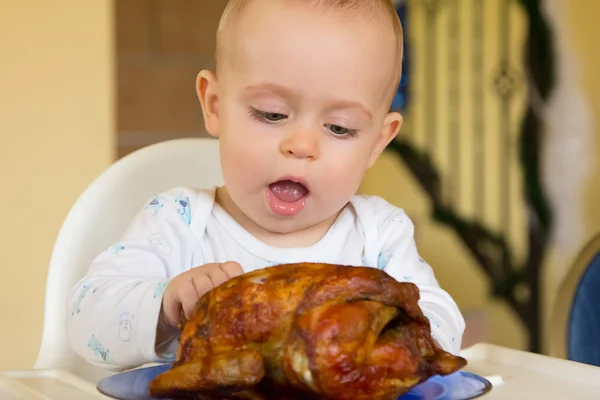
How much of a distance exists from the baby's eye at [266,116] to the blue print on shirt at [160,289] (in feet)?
0.50

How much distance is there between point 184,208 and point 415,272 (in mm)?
235

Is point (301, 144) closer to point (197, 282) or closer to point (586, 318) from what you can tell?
point (197, 282)

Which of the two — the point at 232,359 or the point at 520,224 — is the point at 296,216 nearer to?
the point at 232,359

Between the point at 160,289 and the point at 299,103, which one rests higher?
the point at 299,103

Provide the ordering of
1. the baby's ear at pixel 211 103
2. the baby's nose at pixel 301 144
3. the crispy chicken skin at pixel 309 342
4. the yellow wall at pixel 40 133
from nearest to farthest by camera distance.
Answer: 1. the crispy chicken skin at pixel 309 342
2. the baby's nose at pixel 301 144
3. the baby's ear at pixel 211 103
4. the yellow wall at pixel 40 133

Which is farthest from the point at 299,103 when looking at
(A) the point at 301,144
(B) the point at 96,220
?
(B) the point at 96,220

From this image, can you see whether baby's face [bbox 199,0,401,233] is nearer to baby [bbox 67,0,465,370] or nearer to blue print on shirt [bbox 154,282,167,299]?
baby [bbox 67,0,465,370]

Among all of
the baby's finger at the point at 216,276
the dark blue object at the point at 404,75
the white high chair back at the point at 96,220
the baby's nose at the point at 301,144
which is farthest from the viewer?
the dark blue object at the point at 404,75

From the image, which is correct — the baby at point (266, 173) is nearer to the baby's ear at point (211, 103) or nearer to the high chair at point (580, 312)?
the baby's ear at point (211, 103)

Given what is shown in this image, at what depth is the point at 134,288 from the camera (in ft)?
2.28

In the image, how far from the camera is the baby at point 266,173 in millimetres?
683

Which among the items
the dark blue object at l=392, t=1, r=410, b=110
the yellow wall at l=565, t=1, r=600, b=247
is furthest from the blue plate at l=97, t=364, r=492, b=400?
the dark blue object at l=392, t=1, r=410, b=110

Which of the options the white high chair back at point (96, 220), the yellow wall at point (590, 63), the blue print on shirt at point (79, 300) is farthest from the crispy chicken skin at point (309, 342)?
the yellow wall at point (590, 63)

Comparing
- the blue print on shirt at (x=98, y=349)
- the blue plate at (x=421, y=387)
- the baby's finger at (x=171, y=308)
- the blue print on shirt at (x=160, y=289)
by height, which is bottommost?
the blue print on shirt at (x=98, y=349)
